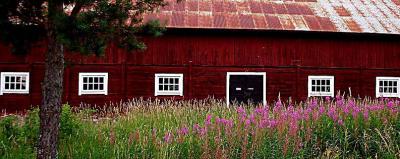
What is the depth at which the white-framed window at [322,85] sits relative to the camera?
19.0 m

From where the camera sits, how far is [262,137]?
313 inches

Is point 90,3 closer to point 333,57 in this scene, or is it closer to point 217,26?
point 217,26

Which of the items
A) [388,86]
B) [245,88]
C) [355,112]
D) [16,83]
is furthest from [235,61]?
[355,112]

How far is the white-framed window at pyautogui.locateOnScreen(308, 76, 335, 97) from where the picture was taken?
62.3 feet

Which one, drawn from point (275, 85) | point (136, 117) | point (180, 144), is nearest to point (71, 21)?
point (180, 144)

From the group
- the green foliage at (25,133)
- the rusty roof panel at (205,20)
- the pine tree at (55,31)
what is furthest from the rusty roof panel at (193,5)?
the pine tree at (55,31)

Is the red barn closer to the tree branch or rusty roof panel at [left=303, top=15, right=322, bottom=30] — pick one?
rusty roof panel at [left=303, top=15, right=322, bottom=30]

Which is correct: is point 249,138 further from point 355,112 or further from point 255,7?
point 255,7

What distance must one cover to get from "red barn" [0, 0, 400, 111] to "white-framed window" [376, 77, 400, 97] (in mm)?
39

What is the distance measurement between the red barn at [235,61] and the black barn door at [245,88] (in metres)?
0.04

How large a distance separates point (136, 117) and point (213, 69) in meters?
7.08

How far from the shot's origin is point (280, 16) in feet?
63.1

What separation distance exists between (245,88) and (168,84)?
114 inches

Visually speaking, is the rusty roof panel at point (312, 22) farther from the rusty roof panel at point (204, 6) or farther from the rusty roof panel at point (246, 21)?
the rusty roof panel at point (204, 6)
